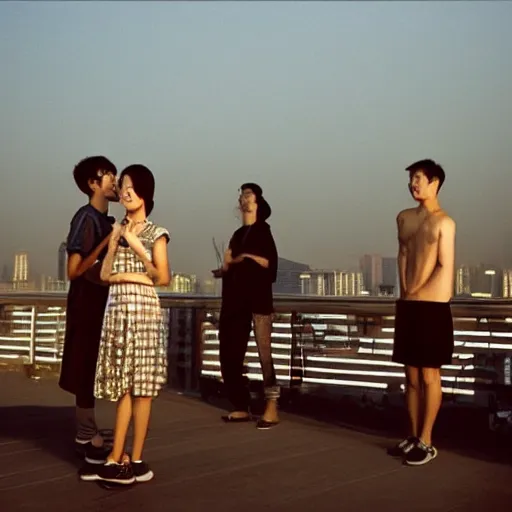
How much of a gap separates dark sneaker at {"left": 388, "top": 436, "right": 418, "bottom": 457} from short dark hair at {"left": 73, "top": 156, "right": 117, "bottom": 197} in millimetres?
2020

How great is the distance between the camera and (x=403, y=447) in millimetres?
4914

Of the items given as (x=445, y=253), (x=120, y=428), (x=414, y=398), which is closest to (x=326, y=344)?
(x=414, y=398)

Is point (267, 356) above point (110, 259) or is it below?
below

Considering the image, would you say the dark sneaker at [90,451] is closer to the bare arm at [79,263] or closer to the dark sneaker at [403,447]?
the bare arm at [79,263]

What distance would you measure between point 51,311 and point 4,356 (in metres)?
0.76

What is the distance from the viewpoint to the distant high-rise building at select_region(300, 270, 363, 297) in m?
10.2

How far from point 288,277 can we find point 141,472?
10.8 feet

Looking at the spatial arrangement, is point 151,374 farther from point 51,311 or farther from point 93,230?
point 51,311

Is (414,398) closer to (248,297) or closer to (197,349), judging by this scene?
(248,297)

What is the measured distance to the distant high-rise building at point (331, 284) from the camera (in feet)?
33.6

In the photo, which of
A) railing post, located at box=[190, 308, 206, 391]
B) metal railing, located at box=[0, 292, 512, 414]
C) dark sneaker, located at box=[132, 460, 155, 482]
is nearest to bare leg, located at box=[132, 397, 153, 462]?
dark sneaker, located at box=[132, 460, 155, 482]

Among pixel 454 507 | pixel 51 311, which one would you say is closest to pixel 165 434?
pixel 454 507

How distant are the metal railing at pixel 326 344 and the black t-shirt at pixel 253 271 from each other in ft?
3.38

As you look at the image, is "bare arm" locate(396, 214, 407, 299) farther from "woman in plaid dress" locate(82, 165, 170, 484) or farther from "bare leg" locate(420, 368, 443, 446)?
"woman in plaid dress" locate(82, 165, 170, 484)
